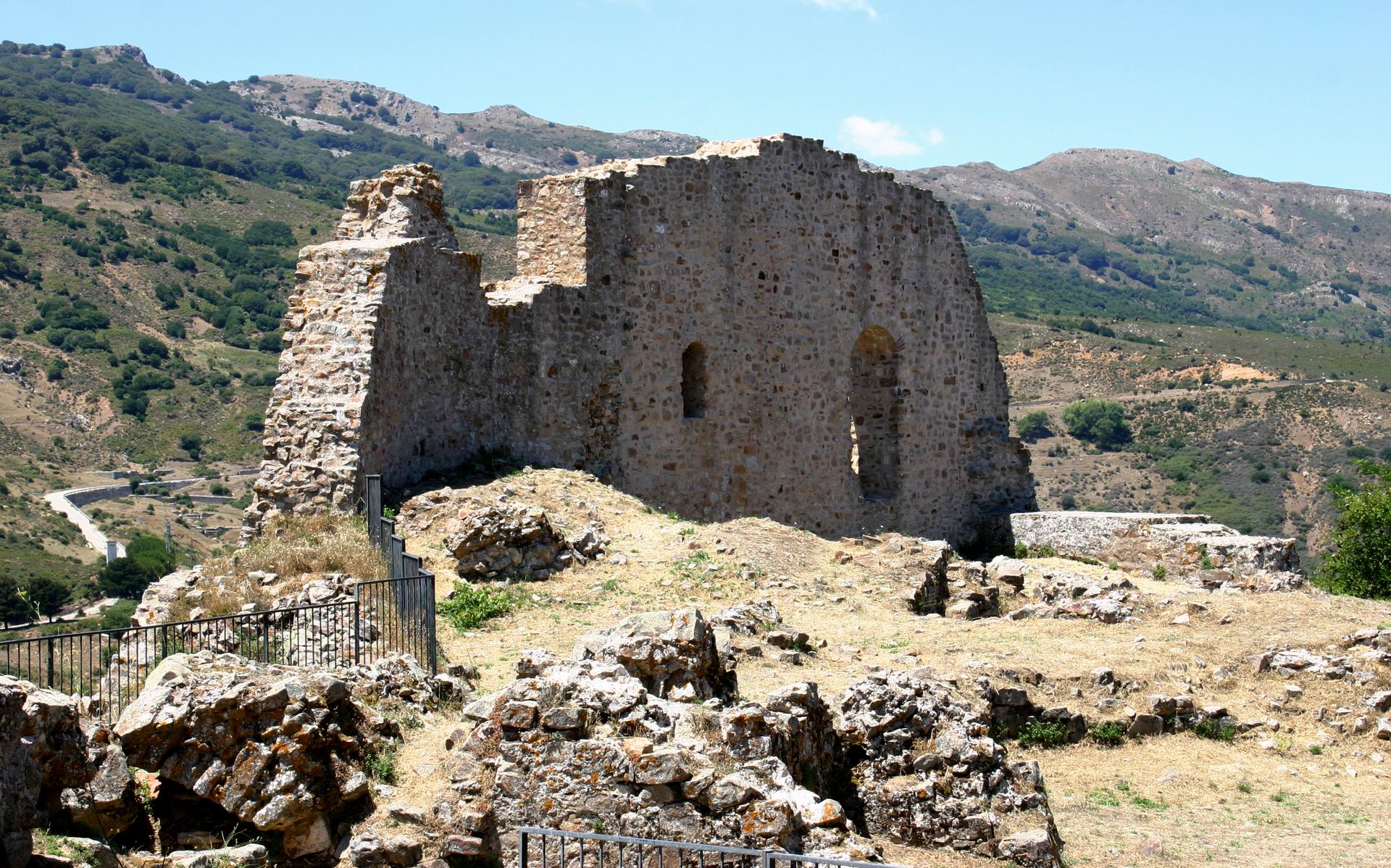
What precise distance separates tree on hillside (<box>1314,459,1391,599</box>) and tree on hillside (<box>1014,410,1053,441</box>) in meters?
32.8

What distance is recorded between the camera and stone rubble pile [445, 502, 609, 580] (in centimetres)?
1362

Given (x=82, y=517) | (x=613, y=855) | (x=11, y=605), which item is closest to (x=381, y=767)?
(x=613, y=855)

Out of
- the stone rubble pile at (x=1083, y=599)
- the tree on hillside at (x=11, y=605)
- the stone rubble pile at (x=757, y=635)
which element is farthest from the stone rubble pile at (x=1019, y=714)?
the tree on hillside at (x=11, y=605)

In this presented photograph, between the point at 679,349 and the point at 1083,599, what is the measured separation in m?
5.96

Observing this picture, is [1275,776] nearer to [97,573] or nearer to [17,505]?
[97,573]

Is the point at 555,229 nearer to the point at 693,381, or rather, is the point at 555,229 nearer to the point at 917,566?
the point at 693,381

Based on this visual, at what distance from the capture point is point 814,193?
63.1ft

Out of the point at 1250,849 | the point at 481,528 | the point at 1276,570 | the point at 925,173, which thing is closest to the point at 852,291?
the point at 1276,570

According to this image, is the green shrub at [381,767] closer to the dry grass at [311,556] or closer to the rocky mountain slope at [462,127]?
the dry grass at [311,556]

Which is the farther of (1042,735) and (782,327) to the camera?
(782,327)

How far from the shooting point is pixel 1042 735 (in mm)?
11031

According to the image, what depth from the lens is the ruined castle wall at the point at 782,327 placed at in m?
17.7

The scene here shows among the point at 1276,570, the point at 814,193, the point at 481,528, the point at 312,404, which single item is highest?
the point at 814,193

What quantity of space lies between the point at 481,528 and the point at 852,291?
8.09 m
